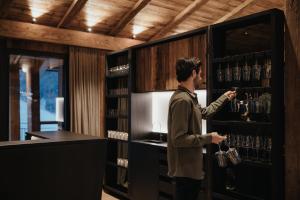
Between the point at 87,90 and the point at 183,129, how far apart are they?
3845 millimetres

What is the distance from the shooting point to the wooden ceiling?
4.94m

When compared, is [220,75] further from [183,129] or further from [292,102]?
[183,129]

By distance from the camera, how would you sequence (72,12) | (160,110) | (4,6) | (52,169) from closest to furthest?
(52,169) < (4,6) < (160,110) < (72,12)

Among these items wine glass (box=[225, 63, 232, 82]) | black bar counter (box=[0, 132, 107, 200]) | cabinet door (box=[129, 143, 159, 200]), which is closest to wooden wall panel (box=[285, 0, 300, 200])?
wine glass (box=[225, 63, 232, 82])

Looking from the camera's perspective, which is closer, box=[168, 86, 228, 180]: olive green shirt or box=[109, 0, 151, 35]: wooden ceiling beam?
box=[168, 86, 228, 180]: olive green shirt

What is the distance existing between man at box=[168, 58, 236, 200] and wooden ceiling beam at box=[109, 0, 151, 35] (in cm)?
293

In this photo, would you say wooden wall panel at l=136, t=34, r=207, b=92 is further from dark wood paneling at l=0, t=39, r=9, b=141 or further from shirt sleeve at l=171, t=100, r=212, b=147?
dark wood paneling at l=0, t=39, r=9, b=141

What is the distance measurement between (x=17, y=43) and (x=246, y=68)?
3834 millimetres

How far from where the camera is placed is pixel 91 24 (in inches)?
220

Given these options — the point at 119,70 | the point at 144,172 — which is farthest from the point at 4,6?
the point at 144,172

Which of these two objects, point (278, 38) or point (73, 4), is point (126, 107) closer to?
point (73, 4)

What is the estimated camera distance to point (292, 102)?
2801 mm

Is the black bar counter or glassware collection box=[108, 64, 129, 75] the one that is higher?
glassware collection box=[108, 64, 129, 75]

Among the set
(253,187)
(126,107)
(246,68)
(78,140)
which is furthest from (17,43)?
(253,187)
